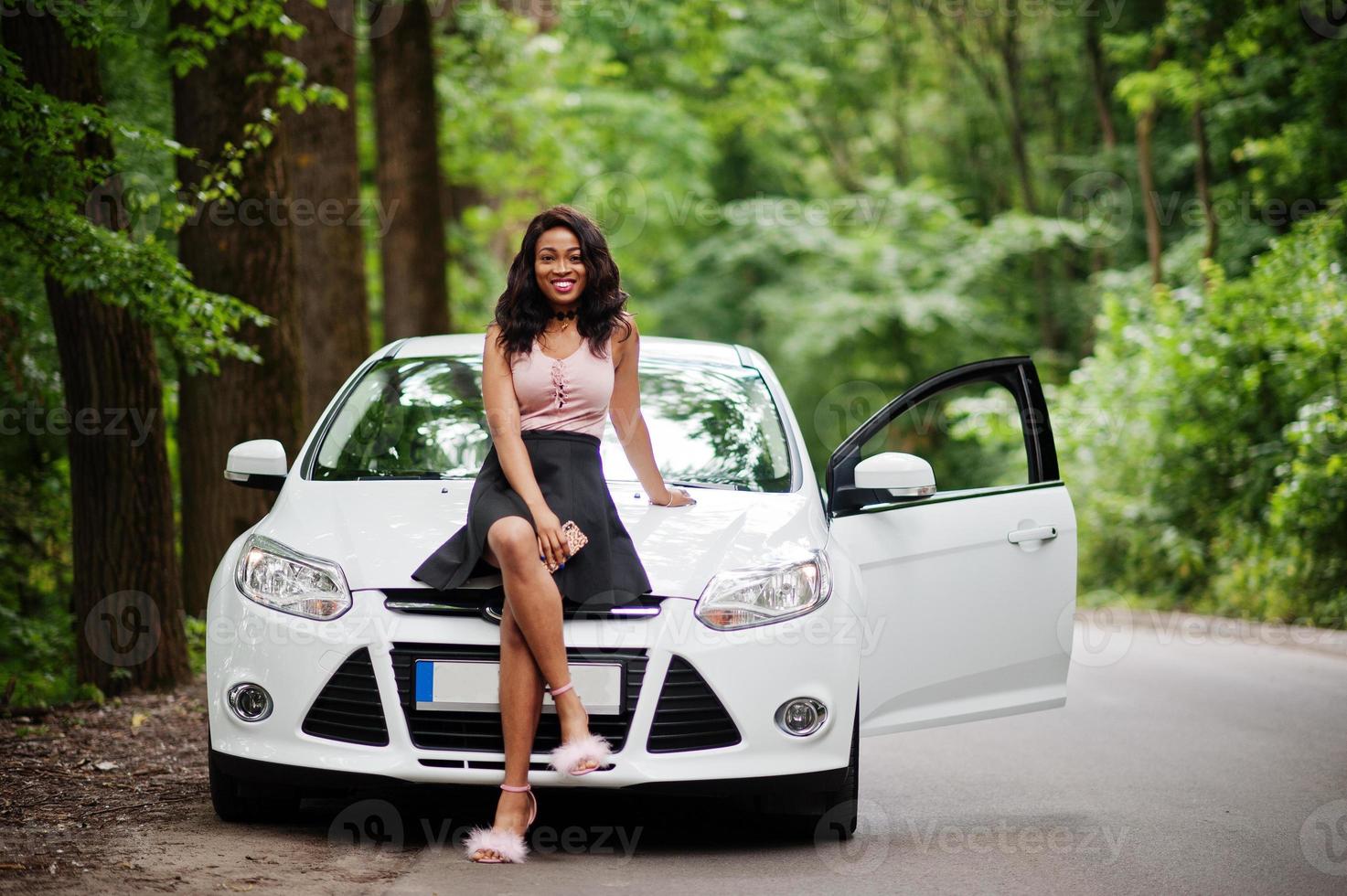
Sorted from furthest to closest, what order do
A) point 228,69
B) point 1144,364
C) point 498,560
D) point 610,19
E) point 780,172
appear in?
1. point 780,172
2. point 610,19
3. point 1144,364
4. point 228,69
5. point 498,560

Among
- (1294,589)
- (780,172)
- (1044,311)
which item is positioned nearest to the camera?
(1294,589)

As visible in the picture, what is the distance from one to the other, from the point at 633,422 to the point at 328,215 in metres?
8.23

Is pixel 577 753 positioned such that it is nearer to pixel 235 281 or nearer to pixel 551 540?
pixel 551 540

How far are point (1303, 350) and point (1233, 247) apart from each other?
7554 millimetres

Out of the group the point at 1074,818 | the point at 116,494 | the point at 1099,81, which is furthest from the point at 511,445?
the point at 1099,81

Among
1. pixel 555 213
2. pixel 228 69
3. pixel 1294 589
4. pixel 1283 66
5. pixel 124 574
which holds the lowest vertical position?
pixel 1294 589

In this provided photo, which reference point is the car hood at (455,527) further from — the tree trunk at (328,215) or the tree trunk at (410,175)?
the tree trunk at (410,175)

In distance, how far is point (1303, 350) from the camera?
1441cm

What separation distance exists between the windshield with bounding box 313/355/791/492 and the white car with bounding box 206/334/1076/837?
0.01 meters

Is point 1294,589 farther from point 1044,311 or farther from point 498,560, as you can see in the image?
point 1044,311

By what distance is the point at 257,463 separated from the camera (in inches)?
225

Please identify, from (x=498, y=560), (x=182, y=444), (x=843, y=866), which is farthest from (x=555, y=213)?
(x=182, y=444)

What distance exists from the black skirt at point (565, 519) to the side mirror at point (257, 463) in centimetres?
94

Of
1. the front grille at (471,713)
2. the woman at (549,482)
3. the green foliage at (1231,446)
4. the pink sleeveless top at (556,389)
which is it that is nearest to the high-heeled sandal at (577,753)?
the woman at (549,482)
